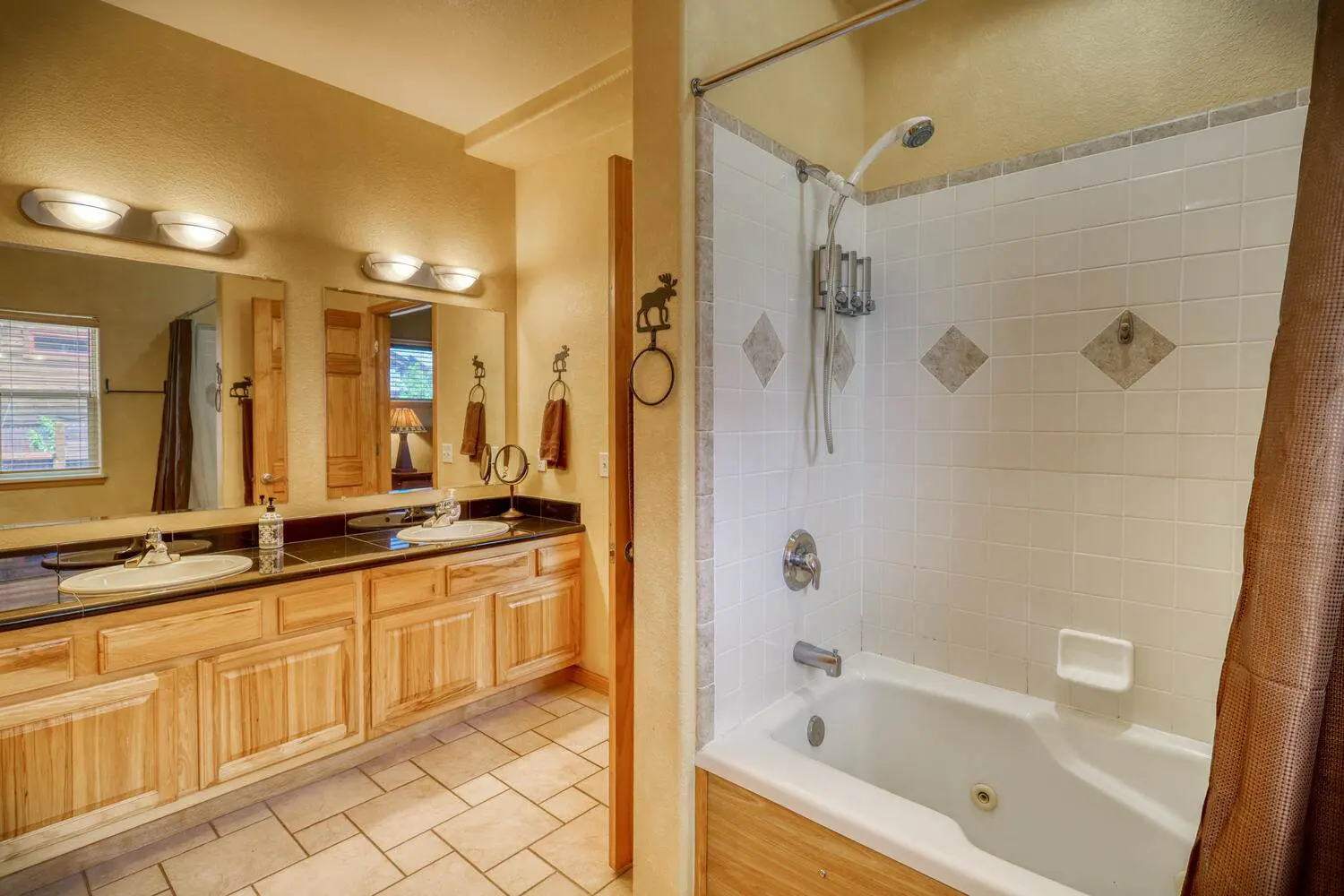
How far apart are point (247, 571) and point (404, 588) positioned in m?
0.56

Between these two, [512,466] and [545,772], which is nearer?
[545,772]

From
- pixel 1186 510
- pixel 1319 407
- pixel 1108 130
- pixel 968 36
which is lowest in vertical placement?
pixel 1186 510

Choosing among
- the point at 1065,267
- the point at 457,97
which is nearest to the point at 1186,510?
the point at 1065,267

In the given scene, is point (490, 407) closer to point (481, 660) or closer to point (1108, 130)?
point (481, 660)

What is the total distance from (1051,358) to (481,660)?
8.52ft

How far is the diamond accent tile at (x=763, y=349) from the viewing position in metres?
1.70

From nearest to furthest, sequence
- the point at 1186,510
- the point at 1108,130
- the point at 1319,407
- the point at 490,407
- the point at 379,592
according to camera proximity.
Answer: the point at 1319,407 < the point at 1186,510 < the point at 1108,130 < the point at 379,592 < the point at 490,407

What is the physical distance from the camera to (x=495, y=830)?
222cm

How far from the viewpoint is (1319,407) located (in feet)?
2.44

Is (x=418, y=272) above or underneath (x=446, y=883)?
above

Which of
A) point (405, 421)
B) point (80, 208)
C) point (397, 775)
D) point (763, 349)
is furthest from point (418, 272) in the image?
point (397, 775)

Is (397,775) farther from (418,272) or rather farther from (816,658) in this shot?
(418,272)

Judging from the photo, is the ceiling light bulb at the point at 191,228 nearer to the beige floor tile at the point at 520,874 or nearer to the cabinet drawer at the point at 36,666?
the cabinet drawer at the point at 36,666

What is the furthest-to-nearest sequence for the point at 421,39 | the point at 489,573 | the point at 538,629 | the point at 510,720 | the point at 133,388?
the point at 538,629, the point at 510,720, the point at 489,573, the point at 421,39, the point at 133,388
